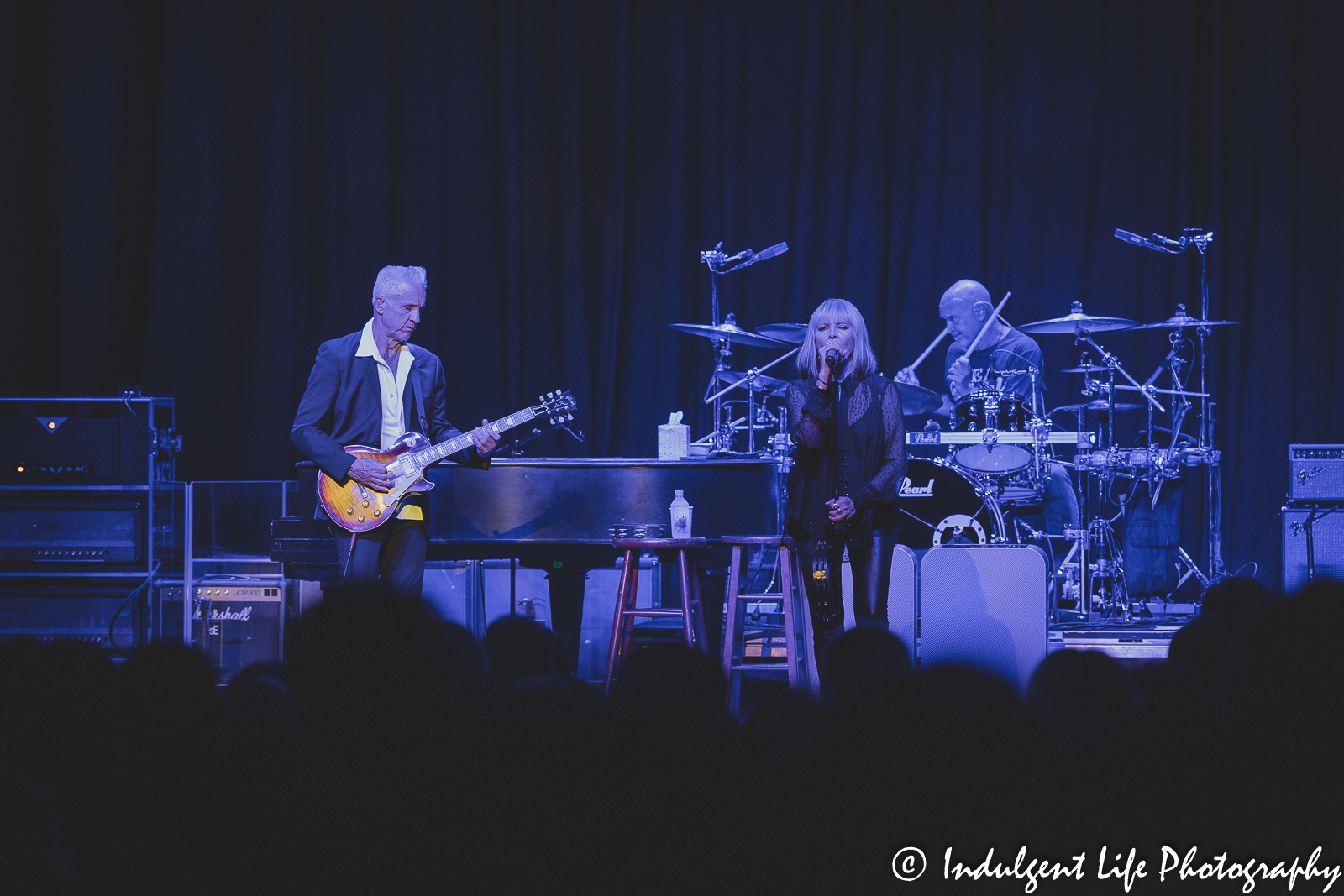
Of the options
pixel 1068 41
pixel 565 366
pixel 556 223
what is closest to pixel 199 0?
pixel 556 223

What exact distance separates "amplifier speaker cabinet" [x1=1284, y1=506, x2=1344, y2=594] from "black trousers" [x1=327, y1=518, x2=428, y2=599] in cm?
504

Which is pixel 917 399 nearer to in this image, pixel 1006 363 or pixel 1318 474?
pixel 1006 363

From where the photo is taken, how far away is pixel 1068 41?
25.5 ft

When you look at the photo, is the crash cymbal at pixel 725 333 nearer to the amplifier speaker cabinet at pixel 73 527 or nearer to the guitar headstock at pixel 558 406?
the guitar headstock at pixel 558 406

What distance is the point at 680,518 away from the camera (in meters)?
4.75

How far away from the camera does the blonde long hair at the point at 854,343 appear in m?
3.88

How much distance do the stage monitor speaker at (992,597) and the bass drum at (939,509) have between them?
1.56m

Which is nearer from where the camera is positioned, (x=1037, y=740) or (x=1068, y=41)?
(x=1037, y=740)

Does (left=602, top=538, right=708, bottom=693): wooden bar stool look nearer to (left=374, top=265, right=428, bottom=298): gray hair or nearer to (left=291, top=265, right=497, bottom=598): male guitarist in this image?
(left=291, top=265, right=497, bottom=598): male guitarist

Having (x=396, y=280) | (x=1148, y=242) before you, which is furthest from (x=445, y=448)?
(x=1148, y=242)

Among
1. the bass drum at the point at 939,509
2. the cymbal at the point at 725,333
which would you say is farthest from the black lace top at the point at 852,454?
the bass drum at the point at 939,509

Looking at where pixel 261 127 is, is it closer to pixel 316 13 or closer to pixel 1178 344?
pixel 316 13

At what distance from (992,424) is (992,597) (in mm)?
1892

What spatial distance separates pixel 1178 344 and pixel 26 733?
6.84 meters
